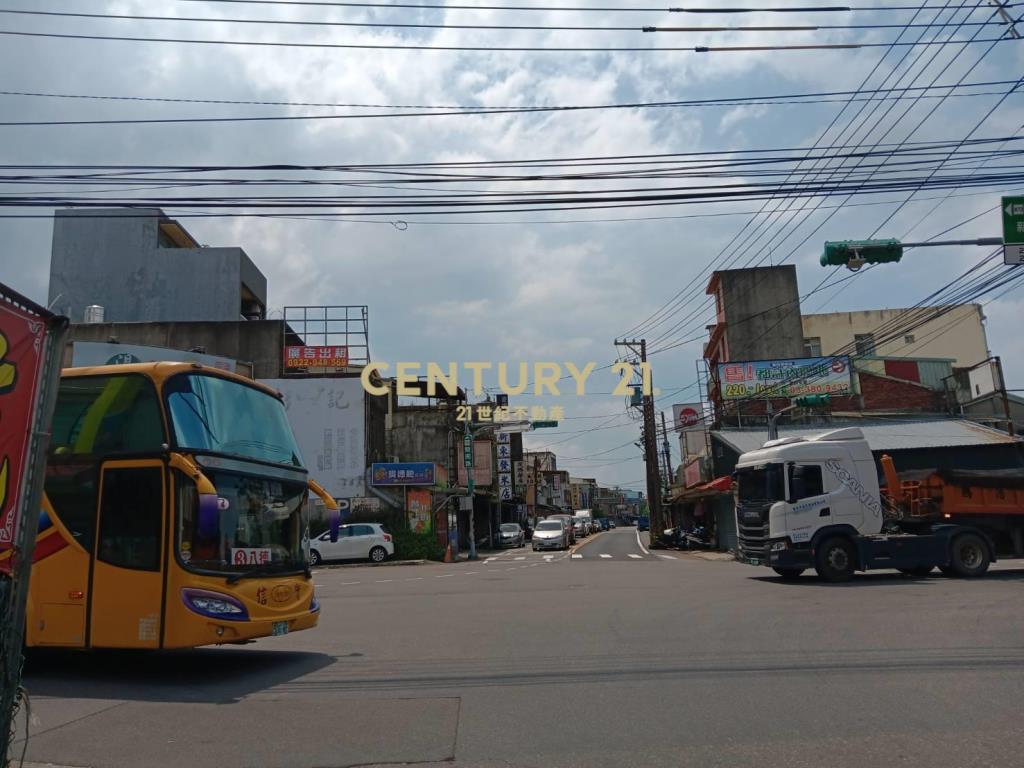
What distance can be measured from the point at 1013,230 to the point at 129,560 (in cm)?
1317

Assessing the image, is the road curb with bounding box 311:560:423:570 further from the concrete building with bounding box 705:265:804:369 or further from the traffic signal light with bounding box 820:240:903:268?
the traffic signal light with bounding box 820:240:903:268

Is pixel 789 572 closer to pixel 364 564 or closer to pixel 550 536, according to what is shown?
pixel 364 564

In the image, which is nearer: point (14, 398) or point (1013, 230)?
point (14, 398)

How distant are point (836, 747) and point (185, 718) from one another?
5270 mm

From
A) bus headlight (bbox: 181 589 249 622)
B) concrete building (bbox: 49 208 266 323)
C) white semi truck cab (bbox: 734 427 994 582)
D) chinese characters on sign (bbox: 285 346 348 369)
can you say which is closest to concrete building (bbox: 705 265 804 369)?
chinese characters on sign (bbox: 285 346 348 369)

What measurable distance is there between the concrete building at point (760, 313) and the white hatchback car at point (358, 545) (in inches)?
827

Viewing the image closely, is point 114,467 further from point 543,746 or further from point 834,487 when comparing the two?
point 834,487

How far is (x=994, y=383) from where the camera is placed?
35875mm

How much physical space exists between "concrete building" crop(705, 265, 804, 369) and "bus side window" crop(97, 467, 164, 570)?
1490 inches

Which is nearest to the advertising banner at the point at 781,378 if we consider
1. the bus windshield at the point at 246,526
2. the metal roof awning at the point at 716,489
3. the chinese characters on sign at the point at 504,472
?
the metal roof awning at the point at 716,489

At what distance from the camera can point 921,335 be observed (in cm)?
4900

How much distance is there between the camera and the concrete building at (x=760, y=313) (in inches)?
1724

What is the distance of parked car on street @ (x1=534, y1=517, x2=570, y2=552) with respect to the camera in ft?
135

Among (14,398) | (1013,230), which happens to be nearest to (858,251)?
(1013,230)
